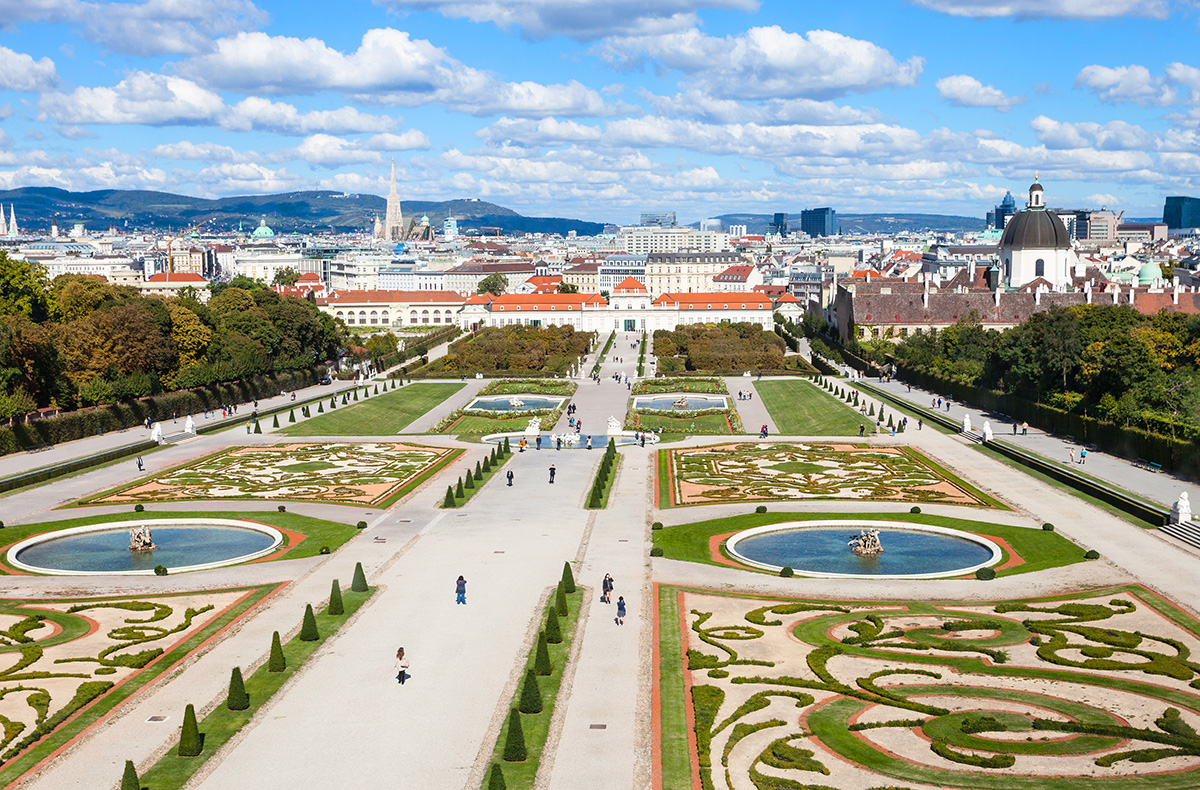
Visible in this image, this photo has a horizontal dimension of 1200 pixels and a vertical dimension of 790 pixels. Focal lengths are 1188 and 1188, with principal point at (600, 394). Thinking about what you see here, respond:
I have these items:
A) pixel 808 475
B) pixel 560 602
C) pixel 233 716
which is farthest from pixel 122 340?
pixel 233 716

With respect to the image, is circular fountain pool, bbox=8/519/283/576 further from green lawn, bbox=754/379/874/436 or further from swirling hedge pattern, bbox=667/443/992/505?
green lawn, bbox=754/379/874/436

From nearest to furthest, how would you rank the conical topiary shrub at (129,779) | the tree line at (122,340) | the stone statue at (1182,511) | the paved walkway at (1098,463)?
the conical topiary shrub at (129,779) < the stone statue at (1182,511) < the paved walkway at (1098,463) < the tree line at (122,340)

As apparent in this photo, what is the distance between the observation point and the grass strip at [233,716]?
2286cm

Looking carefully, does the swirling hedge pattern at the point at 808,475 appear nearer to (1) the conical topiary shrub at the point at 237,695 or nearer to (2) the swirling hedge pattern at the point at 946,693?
(2) the swirling hedge pattern at the point at 946,693

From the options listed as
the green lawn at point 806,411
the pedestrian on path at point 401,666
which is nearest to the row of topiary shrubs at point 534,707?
the pedestrian on path at point 401,666

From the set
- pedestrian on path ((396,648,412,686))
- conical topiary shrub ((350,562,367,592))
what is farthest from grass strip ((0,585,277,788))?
pedestrian on path ((396,648,412,686))

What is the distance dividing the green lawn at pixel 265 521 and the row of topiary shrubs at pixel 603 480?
33.7ft

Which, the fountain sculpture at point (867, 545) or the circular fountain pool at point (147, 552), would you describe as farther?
the fountain sculpture at point (867, 545)

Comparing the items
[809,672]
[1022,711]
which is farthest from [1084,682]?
[809,672]

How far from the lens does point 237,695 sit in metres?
26.3

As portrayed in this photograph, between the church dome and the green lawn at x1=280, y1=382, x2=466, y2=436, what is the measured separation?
69.3 meters

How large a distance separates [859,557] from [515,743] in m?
20.7

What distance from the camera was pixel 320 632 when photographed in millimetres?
32062

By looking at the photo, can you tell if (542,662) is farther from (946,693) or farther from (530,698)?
(946,693)
